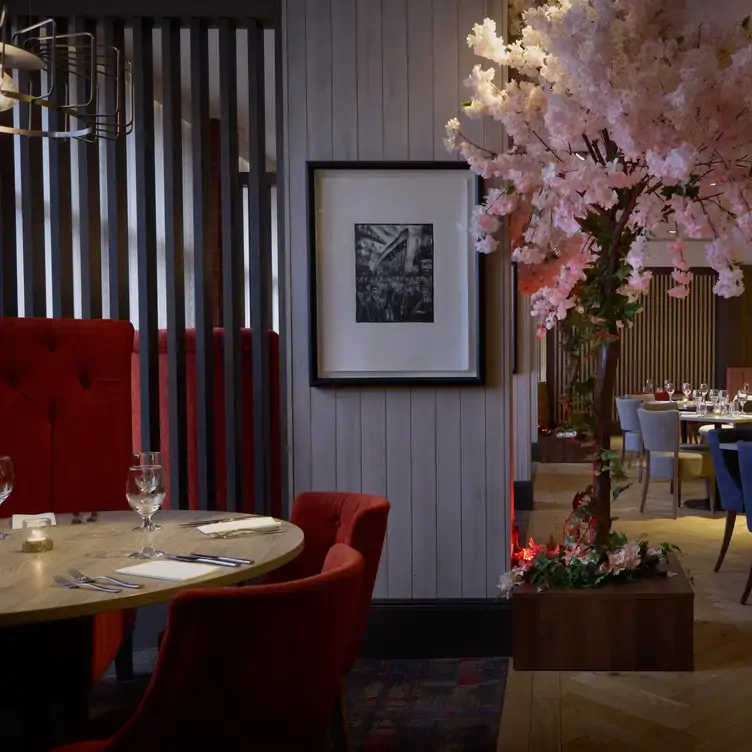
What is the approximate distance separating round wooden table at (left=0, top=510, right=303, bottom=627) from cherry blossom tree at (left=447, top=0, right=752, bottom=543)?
167 centimetres

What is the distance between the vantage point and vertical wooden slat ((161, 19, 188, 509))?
380 cm

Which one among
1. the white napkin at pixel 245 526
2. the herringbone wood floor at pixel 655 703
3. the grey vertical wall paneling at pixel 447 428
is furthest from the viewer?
the grey vertical wall paneling at pixel 447 428

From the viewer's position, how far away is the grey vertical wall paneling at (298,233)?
12.0 feet

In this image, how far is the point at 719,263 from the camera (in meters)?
3.47

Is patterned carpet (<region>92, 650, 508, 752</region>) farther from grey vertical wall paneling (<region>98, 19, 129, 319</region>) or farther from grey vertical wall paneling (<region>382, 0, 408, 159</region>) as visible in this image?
grey vertical wall paneling (<region>382, 0, 408, 159</region>)

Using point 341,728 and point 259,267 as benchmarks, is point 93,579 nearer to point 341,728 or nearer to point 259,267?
point 341,728

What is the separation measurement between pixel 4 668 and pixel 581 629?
213 centimetres

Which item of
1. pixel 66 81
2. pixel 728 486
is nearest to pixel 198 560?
pixel 66 81

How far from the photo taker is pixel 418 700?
3.22 m

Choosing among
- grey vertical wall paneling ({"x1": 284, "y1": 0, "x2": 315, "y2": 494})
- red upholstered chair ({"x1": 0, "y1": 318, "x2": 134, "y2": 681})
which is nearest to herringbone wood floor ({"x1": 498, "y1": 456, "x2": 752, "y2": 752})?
grey vertical wall paneling ({"x1": 284, "y1": 0, "x2": 315, "y2": 494})

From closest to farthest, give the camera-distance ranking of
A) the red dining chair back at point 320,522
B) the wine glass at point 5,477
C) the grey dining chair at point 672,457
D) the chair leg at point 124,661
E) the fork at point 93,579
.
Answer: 1. the fork at point 93,579
2. the wine glass at point 5,477
3. the red dining chair back at point 320,522
4. the chair leg at point 124,661
5. the grey dining chair at point 672,457

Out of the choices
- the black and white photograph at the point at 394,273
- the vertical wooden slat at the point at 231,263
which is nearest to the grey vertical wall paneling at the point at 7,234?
the vertical wooden slat at the point at 231,263

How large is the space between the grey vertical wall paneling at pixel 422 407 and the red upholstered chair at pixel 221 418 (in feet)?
2.12

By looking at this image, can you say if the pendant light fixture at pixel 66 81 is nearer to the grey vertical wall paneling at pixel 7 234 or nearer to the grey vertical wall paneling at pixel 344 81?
the grey vertical wall paneling at pixel 7 234
